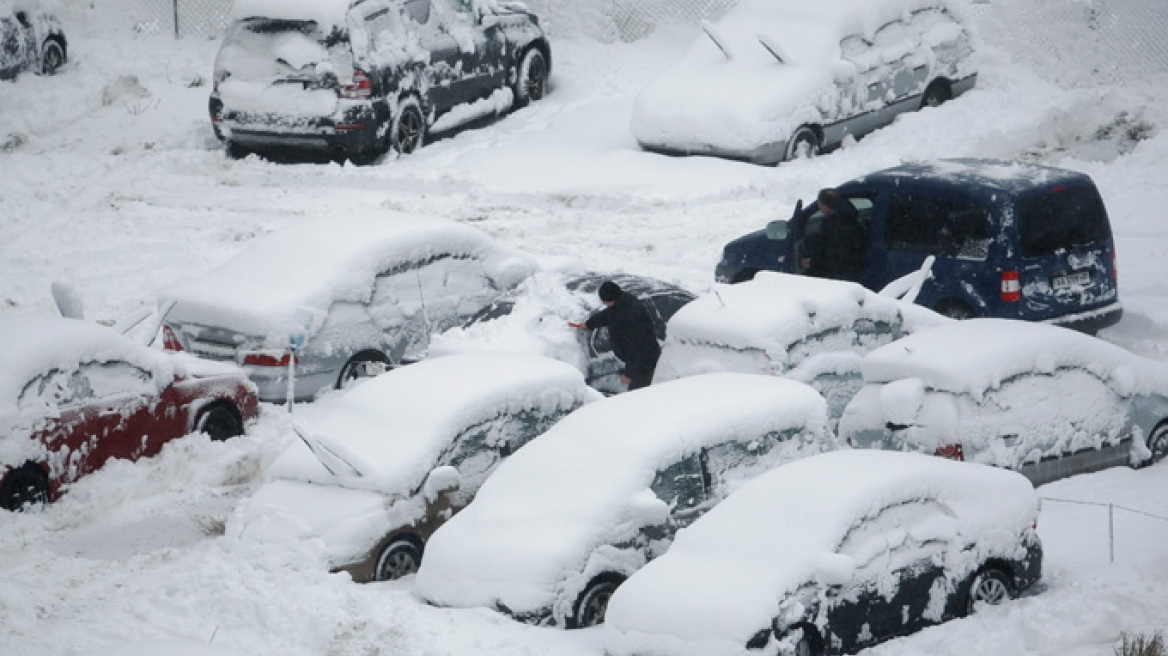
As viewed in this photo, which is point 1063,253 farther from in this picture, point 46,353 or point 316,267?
point 46,353

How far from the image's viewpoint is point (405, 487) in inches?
426

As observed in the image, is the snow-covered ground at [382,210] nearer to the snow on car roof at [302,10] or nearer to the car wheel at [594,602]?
the car wheel at [594,602]

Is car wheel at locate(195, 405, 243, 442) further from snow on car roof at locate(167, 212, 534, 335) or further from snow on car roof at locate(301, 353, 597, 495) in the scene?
snow on car roof at locate(301, 353, 597, 495)

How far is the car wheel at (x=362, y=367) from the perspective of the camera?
46.2 feet

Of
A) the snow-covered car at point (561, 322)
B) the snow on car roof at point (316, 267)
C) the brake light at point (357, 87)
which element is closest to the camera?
the snow-covered car at point (561, 322)

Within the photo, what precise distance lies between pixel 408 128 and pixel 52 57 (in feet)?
25.2

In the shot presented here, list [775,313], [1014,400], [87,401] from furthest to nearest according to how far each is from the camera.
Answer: [775,313]
[87,401]
[1014,400]

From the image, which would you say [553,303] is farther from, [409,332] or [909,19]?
[909,19]

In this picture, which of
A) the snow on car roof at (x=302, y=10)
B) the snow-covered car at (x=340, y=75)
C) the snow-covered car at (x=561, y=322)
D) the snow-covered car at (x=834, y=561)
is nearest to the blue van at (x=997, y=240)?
the snow-covered car at (x=561, y=322)

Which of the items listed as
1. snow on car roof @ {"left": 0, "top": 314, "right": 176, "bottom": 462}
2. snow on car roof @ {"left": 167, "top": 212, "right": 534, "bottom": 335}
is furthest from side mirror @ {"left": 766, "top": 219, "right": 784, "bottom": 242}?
snow on car roof @ {"left": 0, "top": 314, "right": 176, "bottom": 462}

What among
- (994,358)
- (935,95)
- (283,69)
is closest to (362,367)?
(994,358)

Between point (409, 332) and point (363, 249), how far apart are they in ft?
2.69

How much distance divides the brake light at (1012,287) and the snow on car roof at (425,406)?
4.19 metres

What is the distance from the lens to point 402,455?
10961 millimetres
